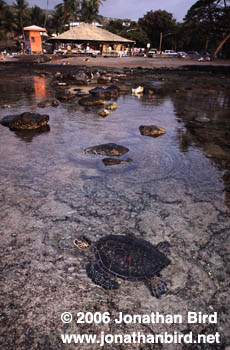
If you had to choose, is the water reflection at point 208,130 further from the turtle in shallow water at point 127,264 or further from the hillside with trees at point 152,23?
the hillside with trees at point 152,23

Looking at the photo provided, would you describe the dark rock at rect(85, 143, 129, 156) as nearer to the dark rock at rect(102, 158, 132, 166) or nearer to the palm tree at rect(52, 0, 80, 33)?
the dark rock at rect(102, 158, 132, 166)

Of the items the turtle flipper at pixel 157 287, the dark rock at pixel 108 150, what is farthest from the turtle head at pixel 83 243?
the dark rock at pixel 108 150

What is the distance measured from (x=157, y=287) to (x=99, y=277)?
21.6 inches

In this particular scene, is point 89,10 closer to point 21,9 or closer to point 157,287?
point 21,9

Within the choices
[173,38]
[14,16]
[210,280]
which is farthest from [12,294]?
[173,38]

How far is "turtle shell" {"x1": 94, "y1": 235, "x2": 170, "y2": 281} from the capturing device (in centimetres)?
211

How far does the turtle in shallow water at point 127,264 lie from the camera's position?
6.86 feet

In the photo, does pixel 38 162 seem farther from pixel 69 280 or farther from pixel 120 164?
pixel 69 280

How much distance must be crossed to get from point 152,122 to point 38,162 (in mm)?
4365

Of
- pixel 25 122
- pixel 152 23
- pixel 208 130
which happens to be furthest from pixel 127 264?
pixel 152 23

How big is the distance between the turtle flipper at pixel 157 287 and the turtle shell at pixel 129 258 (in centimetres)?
7

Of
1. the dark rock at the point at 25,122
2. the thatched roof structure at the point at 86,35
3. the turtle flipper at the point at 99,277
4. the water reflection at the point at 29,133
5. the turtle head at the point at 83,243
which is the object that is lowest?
the turtle flipper at the point at 99,277

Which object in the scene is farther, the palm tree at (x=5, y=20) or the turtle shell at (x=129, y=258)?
the palm tree at (x=5, y=20)

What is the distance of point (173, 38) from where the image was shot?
5806 cm
